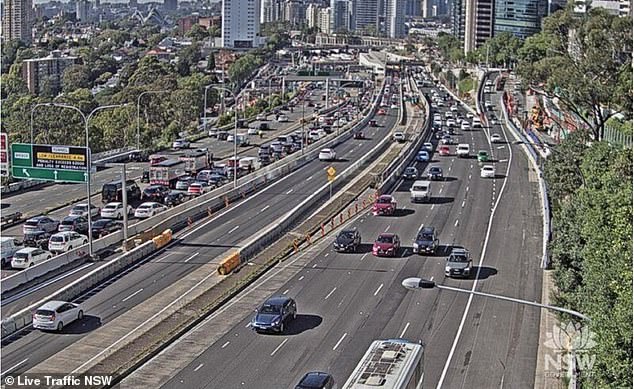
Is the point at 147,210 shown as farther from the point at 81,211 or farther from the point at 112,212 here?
the point at 81,211

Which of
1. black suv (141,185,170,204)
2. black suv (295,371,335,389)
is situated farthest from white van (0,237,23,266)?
black suv (295,371,335,389)

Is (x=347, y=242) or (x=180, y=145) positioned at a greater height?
(x=347, y=242)

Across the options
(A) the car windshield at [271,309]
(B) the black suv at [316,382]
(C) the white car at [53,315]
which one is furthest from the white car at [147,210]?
(B) the black suv at [316,382]

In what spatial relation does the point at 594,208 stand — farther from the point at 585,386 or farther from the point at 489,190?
the point at 489,190

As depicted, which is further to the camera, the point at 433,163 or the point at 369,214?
the point at 433,163

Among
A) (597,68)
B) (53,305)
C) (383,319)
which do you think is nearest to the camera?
(53,305)

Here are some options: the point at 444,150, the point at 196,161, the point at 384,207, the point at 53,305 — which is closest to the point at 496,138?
the point at 444,150

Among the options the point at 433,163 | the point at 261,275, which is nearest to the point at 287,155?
the point at 433,163

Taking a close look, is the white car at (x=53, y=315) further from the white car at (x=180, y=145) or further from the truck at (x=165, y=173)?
the white car at (x=180, y=145)
